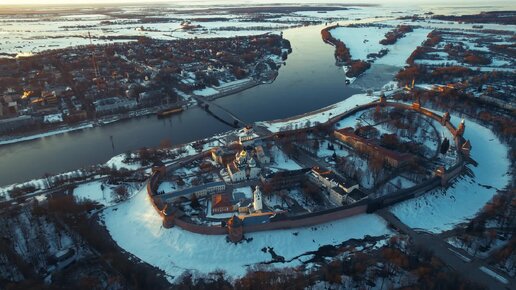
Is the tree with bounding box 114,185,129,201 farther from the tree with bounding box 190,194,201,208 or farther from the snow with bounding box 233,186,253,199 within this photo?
the snow with bounding box 233,186,253,199

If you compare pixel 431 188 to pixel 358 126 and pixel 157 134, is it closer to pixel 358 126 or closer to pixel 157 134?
pixel 358 126

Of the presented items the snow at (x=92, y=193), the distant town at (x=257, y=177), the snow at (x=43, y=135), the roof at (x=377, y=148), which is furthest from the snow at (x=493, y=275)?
the snow at (x=43, y=135)

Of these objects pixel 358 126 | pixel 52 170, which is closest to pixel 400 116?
pixel 358 126

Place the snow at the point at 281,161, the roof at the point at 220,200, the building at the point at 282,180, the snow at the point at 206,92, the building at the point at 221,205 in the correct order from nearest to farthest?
the building at the point at 221,205 < the roof at the point at 220,200 < the building at the point at 282,180 < the snow at the point at 281,161 < the snow at the point at 206,92

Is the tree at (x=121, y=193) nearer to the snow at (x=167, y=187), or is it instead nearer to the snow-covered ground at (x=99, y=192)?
the snow-covered ground at (x=99, y=192)

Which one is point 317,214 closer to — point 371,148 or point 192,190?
point 192,190

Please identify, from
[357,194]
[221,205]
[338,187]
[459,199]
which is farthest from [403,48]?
[221,205]
